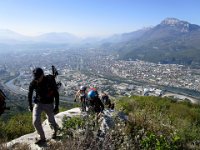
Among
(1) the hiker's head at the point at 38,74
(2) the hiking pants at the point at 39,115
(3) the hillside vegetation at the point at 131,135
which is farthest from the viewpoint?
(2) the hiking pants at the point at 39,115

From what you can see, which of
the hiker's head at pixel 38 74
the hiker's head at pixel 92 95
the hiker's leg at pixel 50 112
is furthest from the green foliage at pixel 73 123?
the hiker's head at pixel 92 95

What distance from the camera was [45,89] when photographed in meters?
5.78

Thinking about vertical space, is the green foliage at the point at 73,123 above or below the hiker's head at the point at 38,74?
below

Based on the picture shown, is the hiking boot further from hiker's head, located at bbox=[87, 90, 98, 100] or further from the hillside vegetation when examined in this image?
hiker's head, located at bbox=[87, 90, 98, 100]

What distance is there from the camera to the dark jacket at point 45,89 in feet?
18.8

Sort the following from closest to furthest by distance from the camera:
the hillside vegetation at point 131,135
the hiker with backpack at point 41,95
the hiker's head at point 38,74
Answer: the hillside vegetation at point 131,135, the hiker's head at point 38,74, the hiker with backpack at point 41,95

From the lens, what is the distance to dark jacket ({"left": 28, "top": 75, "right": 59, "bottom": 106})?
5738mm

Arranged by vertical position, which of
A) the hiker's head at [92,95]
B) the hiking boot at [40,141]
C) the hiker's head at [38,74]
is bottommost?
the hiking boot at [40,141]

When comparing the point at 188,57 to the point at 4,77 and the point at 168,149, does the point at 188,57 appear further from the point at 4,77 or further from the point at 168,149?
the point at 168,149

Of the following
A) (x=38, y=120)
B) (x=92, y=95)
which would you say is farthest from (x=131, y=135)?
(x=92, y=95)

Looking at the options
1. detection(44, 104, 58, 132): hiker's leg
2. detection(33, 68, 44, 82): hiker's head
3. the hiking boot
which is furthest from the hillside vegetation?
detection(33, 68, 44, 82): hiker's head

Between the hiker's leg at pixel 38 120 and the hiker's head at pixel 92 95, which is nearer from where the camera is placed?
the hiker's leg at pixel 38 120

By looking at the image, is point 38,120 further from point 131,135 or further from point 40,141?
point 131,135

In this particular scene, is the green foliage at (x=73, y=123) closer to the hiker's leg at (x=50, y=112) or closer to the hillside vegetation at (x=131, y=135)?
the hillside vegetation at (x=131, y=135)
